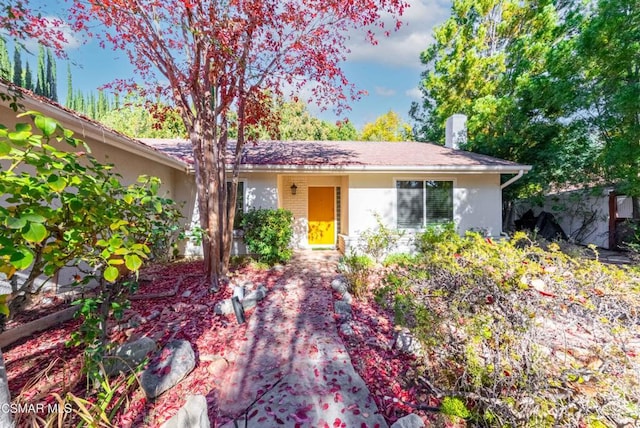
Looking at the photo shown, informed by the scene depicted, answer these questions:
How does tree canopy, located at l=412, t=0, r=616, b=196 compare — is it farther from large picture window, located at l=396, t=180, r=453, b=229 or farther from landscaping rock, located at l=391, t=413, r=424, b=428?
landscaping rock, located at l=391, t=413, r=424, b=428

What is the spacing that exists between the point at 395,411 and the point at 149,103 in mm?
7237

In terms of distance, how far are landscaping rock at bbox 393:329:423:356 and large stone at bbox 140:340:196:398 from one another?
2.40 m

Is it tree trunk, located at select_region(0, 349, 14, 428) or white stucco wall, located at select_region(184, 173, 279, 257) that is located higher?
white stucco wall, located at select_region(184, 173, 279, 257)

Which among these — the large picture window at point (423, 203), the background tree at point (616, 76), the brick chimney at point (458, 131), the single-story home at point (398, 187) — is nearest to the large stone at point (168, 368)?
the single-story home at point (398, 187)

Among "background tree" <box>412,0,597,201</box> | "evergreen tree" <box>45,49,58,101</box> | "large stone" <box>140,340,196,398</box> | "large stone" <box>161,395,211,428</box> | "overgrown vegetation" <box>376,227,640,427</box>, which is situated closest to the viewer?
"overgrown vegetation" <box>376,227,640,427</box>

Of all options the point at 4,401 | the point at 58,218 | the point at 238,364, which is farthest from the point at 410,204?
the point at 4,401

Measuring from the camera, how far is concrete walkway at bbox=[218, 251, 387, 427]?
7.79 ft

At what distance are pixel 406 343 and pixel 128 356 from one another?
3090 millimetres

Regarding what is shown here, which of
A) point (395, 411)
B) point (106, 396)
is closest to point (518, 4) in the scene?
point (395, 411)

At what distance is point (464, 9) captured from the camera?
16828 mm

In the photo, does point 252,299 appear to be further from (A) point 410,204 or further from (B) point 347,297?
(A) point 410,204

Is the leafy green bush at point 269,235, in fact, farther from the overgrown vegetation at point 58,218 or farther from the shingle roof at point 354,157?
the overgrown vegetation at point 58,218

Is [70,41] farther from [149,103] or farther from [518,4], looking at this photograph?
[518,4]

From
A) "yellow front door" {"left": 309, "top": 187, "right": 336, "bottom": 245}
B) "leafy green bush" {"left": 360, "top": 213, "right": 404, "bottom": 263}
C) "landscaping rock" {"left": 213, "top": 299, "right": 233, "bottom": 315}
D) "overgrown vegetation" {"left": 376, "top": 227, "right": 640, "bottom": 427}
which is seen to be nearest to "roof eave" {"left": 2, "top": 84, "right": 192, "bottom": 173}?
"landscaping rock" {"left": 213, "top": 299, "right": 233, "bottom": 315}
